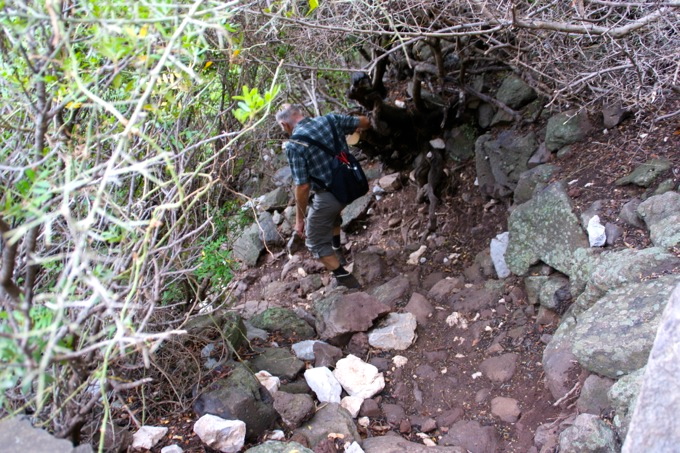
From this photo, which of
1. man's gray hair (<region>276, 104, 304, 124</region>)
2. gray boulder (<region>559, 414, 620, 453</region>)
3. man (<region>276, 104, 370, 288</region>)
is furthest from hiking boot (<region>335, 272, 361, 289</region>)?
gray boulder (<region>559, 414, 620, 453</region>)

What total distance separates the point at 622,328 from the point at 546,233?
1.35 metres

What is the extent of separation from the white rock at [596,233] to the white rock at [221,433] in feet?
8.75

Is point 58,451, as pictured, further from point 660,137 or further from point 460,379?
point 660,137

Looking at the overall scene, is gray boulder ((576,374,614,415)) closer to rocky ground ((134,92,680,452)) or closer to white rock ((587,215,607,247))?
rocky ground ((134,92,680,452))

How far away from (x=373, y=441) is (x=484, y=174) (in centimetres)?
352

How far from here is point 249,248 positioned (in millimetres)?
7602

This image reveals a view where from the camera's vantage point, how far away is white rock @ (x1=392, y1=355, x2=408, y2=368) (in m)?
4.32

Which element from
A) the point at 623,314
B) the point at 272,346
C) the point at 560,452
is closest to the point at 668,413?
the point at 560,452

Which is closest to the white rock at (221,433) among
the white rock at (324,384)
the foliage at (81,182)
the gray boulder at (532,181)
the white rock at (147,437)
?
the white rock at (147,437)

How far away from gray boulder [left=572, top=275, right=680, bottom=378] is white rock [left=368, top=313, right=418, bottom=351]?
1.34 m

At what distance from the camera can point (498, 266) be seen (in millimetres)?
5031

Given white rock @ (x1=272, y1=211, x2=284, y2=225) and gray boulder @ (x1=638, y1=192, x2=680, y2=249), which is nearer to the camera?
gray boulder @ (x1=638, y1=192, x2=680, y2=249)

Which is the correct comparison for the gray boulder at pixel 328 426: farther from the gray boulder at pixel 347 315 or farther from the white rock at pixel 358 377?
the gray boulder at pixel 347 315

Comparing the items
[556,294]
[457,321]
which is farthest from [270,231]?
[556,294]
